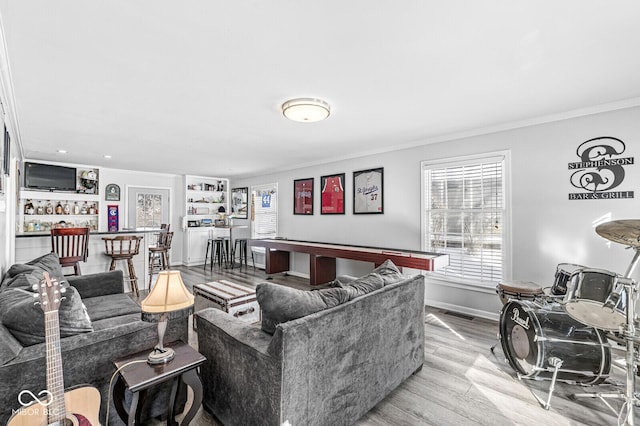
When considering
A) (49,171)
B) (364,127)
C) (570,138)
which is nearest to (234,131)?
(364,127)

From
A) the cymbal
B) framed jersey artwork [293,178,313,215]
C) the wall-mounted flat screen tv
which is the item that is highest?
the wall-mounted flat screen tv

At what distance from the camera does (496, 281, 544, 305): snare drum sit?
2.68 metres

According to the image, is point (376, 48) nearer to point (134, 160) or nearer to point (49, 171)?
point (134, 160)

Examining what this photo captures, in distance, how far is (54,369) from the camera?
1283 mm

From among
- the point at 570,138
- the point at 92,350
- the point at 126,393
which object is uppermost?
the point at 570,138

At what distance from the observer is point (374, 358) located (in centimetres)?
188

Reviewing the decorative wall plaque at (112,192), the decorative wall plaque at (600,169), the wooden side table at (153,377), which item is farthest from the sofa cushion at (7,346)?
the decorative wall plaque at (112,192)

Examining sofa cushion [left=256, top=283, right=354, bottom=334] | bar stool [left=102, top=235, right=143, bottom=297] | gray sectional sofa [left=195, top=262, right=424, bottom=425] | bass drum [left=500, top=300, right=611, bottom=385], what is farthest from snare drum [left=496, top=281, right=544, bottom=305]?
bar stool [left=102, top=235, right=143, bottom=297]

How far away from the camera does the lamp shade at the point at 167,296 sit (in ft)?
5.03

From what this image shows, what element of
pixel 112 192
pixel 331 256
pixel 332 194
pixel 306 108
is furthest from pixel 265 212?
pixel 306 108

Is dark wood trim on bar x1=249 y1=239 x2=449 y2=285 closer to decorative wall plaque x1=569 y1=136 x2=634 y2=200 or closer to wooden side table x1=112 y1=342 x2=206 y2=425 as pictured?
decorative wall plaque x1=569 y1=136 x2=634 y2=200

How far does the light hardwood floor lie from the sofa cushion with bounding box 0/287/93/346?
95cm

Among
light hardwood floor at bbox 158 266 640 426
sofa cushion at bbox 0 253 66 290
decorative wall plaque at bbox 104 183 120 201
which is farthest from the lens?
decorative wall plaque at bbox 104 183 120 201

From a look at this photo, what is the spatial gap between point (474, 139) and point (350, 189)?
7.01 feet
